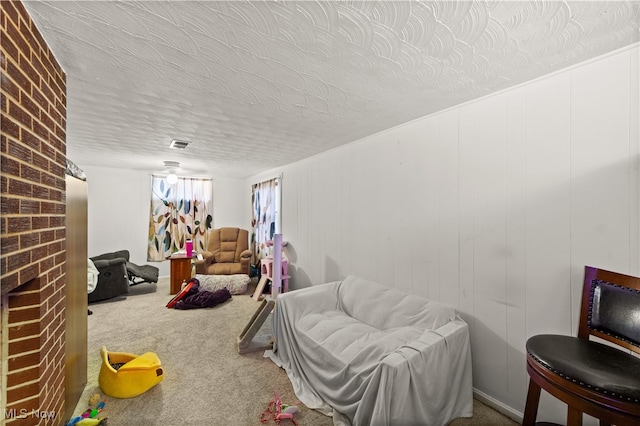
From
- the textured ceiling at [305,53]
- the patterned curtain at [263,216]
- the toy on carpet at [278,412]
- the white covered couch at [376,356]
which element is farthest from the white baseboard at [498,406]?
the patterned curtain at [263,216]

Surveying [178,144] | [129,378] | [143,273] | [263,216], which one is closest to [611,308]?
[129,378]

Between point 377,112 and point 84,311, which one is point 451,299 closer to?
point 377,112

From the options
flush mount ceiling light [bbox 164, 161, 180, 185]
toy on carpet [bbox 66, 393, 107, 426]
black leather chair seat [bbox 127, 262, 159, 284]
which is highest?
flush mount ceiling light [bbox 164, 161, 180, 185]

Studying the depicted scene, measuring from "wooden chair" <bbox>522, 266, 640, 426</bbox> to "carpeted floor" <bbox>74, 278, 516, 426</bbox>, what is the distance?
0.84 m

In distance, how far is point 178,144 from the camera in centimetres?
328

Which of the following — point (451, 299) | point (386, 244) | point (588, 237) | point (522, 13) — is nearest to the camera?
point (522, 13)

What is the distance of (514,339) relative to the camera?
1831 mm

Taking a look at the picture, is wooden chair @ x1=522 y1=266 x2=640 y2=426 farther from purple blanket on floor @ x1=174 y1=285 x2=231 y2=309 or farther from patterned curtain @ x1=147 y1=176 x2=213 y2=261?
patterned curtain @ x1=147 y1=176 x2=213 y2=261

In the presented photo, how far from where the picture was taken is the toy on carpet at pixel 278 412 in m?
1.79

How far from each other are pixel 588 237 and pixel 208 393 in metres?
2.75

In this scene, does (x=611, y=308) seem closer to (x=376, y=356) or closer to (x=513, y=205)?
(x=513, y=205)

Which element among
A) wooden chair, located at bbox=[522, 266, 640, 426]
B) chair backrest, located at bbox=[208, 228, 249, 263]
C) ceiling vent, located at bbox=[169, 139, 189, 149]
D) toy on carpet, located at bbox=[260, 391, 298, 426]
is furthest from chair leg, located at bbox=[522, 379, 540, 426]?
chair backrest, located at bbox=[208, 228, 249, 263]

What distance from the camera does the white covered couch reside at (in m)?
1.58

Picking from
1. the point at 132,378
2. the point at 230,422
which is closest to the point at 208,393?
the point at 230,422
